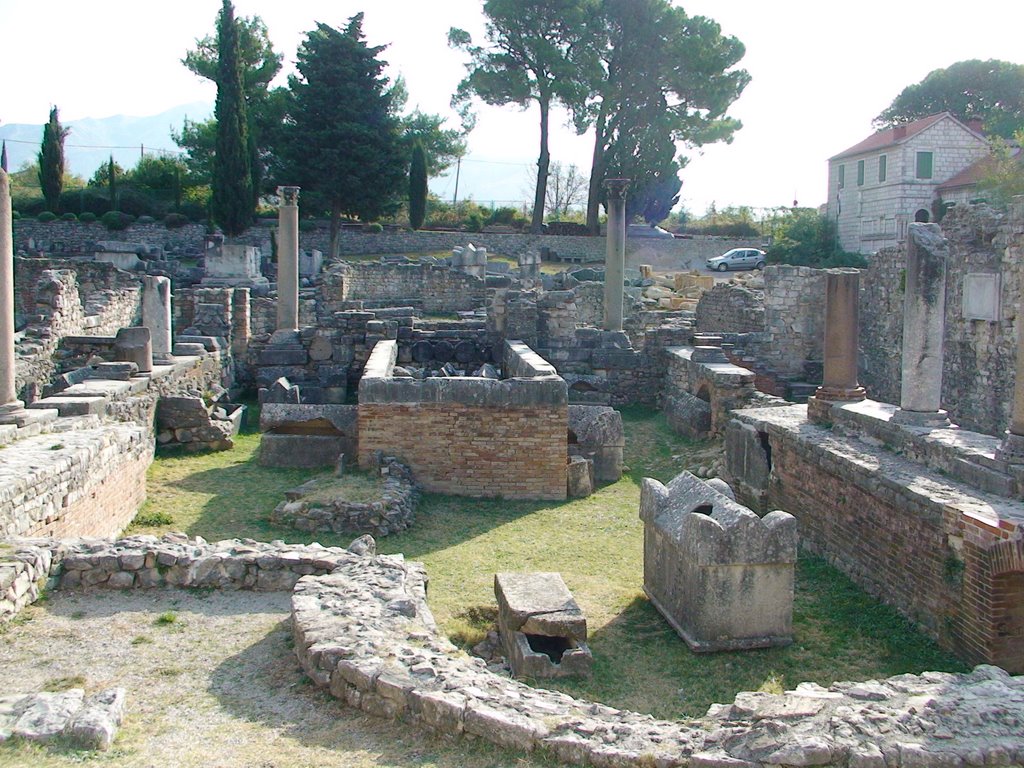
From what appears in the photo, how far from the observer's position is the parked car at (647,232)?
44.3 metres

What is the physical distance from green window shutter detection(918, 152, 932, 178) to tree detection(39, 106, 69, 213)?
35.3 metres

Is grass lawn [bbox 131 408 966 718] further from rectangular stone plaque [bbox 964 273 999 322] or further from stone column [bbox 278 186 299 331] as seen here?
rectangular stone plaque [bbox 964 273 999 322]

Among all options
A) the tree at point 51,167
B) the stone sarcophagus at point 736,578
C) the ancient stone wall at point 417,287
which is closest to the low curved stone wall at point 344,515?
the stone sarcophagus at point 736,578

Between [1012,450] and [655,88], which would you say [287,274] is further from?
[655,88]

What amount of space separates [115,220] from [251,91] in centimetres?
890

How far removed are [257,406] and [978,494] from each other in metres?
11.7

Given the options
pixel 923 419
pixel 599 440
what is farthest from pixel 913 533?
pixel 599 440

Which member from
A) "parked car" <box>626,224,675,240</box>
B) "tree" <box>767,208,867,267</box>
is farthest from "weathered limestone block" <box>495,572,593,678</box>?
"parked car" <box>626,224,675,240</box>

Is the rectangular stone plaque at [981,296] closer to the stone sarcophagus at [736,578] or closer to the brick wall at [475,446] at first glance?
the brick wall at [475,446]

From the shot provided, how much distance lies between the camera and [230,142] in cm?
3594

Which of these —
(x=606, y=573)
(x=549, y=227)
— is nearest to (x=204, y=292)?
(x=606, y=573)

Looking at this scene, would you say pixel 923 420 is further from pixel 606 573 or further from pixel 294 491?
pixel 294 491

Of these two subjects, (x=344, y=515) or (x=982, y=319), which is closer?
(x=344, y=515)

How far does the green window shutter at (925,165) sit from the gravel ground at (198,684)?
39093 mm
